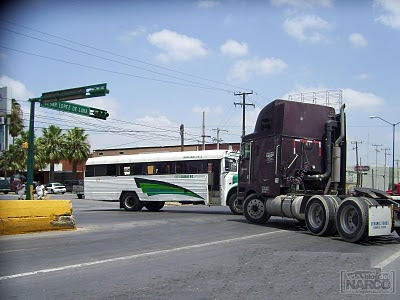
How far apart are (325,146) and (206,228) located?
476cm

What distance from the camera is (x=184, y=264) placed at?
27.0 ft

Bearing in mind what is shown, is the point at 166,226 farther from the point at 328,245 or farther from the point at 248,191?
the point at 328,245

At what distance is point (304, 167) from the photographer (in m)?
14.4

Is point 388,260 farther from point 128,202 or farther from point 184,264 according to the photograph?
point 128,202

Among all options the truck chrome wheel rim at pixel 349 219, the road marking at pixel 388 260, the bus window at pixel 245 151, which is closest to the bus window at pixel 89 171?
the bus window at pixel 245 151

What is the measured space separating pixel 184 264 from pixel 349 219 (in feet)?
17.2

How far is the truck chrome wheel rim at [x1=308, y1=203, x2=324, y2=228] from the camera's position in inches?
488

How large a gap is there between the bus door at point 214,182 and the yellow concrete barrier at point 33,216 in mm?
7977

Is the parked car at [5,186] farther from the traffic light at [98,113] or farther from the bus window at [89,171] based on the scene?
the traffic light at [98,113]

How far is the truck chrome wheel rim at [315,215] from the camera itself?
488 inches

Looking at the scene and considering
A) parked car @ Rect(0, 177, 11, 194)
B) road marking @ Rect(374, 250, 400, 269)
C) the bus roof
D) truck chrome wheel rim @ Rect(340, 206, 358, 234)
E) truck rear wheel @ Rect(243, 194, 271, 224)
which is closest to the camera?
road marking @ Rect(374, 250, 400, 269)

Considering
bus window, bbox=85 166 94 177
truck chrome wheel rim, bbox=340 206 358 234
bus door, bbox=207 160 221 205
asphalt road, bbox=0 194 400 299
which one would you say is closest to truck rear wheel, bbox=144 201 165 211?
bus window, bbox=85 166 94 177

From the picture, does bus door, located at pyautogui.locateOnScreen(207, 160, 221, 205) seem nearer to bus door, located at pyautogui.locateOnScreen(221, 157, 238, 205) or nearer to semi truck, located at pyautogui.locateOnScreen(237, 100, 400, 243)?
bus door, located at pyautogui.locateOnScreen(221, 157, 238, 205)

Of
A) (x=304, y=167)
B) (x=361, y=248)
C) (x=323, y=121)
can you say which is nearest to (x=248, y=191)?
(x=304, y=167)
